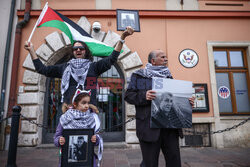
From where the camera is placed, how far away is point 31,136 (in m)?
4.55

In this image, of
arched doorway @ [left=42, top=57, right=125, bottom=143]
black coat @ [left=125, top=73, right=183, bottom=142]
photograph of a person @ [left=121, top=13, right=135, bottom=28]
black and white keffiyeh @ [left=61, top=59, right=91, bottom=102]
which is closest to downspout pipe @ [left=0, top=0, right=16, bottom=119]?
arched doorway @ [left=42, top=57, right=125, bottom=143]

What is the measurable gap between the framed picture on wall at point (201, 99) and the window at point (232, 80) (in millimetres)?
702

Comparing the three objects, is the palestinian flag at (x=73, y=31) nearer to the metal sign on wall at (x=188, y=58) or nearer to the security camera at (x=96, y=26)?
the security camera at (x=96, y=26)

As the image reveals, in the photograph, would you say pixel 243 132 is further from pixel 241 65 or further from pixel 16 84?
pixel 16 84

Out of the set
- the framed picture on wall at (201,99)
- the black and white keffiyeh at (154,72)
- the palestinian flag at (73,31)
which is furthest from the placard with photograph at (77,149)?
the framed picture on wall at (201,99)

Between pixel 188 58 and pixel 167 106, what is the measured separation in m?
4.10

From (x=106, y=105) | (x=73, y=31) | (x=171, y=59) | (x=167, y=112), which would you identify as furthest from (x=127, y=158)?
(x=171, y=59)

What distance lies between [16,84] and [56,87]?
3.80ft

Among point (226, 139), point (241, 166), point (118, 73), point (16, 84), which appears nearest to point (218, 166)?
point (241, 166)

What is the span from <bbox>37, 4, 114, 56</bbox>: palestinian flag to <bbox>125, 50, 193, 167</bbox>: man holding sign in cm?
85

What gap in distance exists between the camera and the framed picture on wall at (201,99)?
4.93 metres

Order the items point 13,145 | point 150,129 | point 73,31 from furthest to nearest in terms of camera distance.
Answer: point 13,145
point 73,31
point 150,129

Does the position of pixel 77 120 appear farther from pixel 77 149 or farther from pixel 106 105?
pixel 106 105

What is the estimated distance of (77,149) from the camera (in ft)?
5.07
